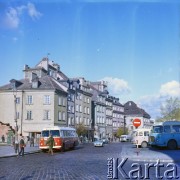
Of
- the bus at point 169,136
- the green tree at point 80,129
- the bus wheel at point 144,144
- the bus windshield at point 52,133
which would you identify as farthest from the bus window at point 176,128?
the green tree at point 80,129

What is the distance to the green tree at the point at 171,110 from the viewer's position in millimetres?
69950

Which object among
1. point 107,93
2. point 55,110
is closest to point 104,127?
point 107,93

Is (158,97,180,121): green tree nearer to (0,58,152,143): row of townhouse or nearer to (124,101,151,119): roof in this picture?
(0,58,152,143): row of townhouse

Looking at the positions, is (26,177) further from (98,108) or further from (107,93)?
(107,93)

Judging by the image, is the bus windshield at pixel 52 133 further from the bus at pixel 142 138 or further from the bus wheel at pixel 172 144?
the bus wheel at pixel 172 144

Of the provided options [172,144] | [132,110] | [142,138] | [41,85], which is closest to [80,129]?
[41,85]

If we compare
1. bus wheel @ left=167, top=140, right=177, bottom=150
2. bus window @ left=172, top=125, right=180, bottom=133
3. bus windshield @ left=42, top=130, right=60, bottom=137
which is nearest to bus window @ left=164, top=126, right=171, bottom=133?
bus window @ left=172, top=125, right=180, bottom=133

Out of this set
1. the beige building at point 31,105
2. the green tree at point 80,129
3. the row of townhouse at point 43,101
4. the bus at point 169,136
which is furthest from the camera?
the green tree at point 80,129

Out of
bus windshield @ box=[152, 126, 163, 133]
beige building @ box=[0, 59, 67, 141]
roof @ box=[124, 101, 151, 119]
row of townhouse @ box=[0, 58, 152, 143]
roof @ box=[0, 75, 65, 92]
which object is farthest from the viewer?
roof @ box=[124, 101, 151, 119]

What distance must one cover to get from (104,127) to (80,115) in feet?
60.3

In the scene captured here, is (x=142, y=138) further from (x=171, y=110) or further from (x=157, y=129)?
(x=171, y=110)

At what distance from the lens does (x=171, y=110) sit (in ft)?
237

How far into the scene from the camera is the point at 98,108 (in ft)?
318

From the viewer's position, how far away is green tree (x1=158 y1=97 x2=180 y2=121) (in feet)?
229
